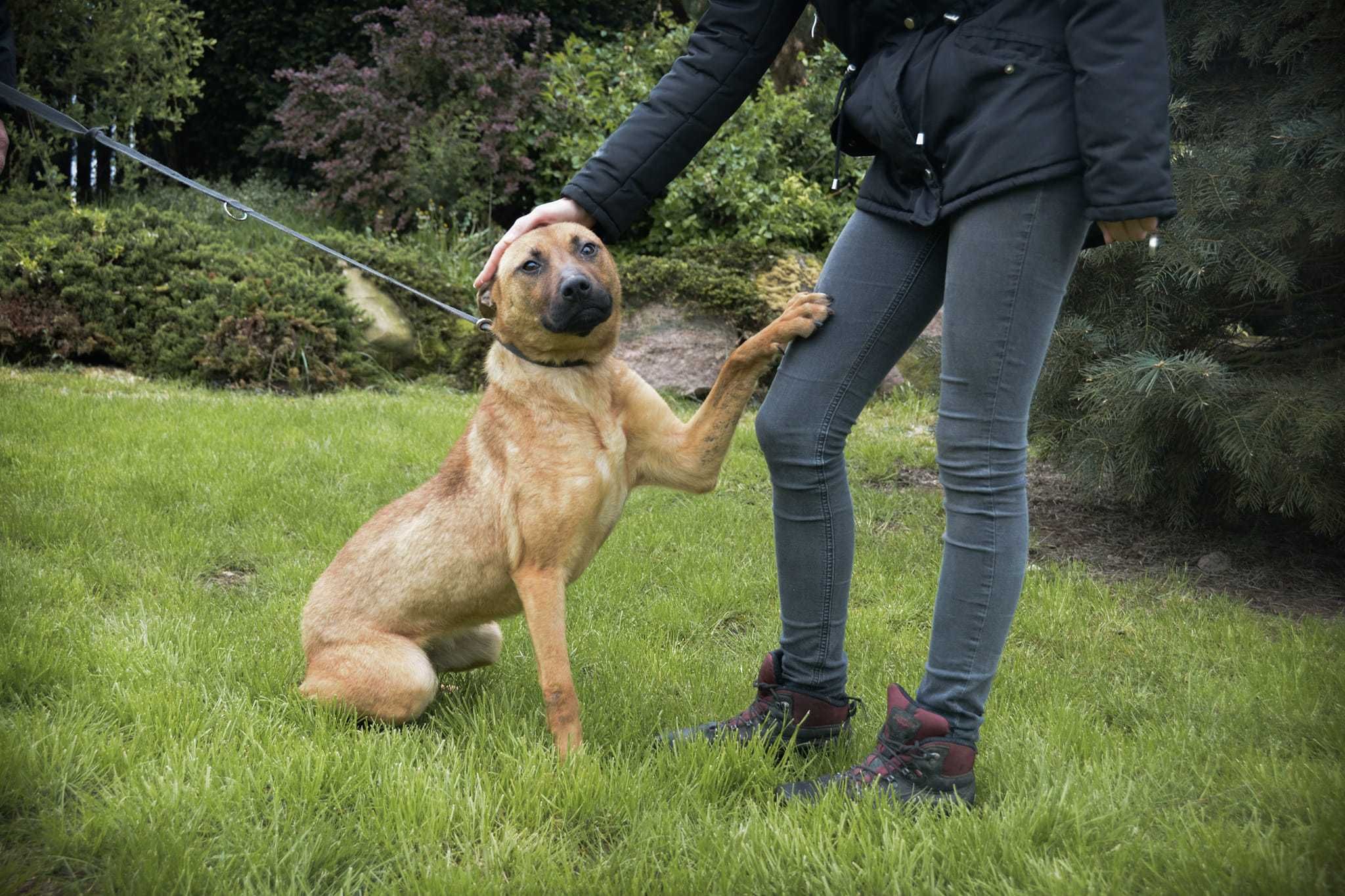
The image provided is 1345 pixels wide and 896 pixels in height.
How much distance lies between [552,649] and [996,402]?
1330 mm

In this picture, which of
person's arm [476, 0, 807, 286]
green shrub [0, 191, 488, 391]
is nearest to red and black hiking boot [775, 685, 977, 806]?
person's arm [476, 0, 807, 286]

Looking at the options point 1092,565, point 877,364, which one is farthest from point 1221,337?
point 877,364

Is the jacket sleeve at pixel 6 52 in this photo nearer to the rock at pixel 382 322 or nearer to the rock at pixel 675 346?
the rock at pixel 382 322

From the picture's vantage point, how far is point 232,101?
525 inches

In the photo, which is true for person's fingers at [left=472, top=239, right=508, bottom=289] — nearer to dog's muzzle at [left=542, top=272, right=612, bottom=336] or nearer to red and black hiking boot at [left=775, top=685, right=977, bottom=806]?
dog's muzzle at [left=542, top=272, right=612, bottom=336]

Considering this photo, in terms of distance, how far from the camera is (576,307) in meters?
2.93

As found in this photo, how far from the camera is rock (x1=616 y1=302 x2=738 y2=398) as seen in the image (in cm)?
849

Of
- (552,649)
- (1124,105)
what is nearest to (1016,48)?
(1124,105)

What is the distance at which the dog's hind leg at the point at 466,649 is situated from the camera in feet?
10.8

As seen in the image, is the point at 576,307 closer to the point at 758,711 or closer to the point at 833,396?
the point at 833,396

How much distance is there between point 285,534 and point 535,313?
8.14 ft

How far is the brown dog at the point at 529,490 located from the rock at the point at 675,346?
5222 mm

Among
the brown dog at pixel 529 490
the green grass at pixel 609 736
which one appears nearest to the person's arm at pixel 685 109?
the brown dog at pixel 529 490

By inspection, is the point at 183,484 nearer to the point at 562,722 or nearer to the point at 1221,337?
the point at 562,722
